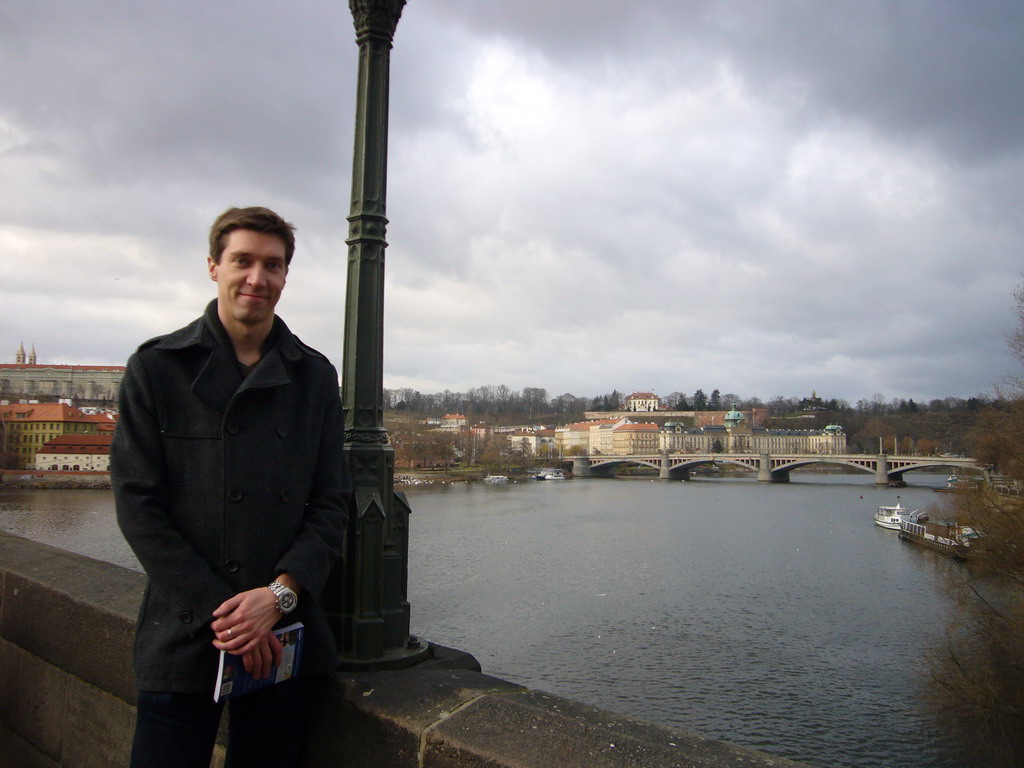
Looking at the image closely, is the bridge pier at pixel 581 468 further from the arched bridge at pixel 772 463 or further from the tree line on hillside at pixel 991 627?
the tree line on hillside at pixel 991 627

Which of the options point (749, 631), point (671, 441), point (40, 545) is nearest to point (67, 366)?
point (671, 441)

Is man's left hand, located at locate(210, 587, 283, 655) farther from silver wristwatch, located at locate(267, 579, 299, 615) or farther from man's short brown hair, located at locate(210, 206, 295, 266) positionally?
man's short brown hair, located at locate(210, 206, 295, 266)

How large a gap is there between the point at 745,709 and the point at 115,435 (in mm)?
11195

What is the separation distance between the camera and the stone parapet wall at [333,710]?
142cm

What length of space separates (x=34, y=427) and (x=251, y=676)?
64.2 meters

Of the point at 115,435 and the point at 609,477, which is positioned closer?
the point at 115,435

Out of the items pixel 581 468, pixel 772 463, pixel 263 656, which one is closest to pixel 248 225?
pixel 263 656

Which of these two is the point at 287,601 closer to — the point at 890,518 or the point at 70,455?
the point at 890,518

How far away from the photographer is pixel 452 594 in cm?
1675

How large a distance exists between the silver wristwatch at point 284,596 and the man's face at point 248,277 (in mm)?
527

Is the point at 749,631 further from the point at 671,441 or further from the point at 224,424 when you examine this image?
the point at 671,441

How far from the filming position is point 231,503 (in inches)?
57.5

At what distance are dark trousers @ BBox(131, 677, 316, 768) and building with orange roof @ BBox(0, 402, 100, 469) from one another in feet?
194

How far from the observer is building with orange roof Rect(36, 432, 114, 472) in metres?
50.3
